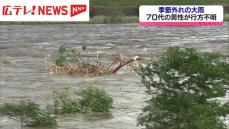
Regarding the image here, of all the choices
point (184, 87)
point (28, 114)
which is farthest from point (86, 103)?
point (184, 87)

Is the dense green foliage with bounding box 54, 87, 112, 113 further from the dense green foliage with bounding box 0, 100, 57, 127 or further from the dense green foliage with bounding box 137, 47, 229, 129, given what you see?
the dense green foliage with bounding box 137, 47, 229, 129

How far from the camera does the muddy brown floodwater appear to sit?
10047 millimetres

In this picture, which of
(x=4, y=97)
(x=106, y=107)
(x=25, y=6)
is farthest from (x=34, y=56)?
(x=106, y=107)

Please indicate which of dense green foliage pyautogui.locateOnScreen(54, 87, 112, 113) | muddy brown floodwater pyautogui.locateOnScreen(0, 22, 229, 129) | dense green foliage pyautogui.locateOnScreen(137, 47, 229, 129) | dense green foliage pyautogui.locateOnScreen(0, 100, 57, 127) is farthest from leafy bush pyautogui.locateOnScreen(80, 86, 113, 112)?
dense green foliage pyautogui.locateOnScreen(137, 47, 229, 129)

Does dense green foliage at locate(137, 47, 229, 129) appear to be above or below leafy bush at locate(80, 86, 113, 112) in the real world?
above

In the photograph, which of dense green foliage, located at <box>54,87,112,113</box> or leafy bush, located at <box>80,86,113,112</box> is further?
leafy bush, located at <box>80,86,113,112</box>

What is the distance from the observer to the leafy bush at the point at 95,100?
1056 centimetres

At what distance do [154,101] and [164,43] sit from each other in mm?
21182

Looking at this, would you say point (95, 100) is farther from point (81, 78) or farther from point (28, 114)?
point (81, 78)

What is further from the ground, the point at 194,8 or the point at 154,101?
the point at 194,8

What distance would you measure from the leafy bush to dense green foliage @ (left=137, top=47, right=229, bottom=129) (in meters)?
3.37

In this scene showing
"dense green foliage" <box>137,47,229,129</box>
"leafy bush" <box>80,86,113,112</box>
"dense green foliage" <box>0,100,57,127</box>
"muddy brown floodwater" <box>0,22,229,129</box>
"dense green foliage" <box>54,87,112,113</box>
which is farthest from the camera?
"leafy bush" <box>80,86,113,112</box>

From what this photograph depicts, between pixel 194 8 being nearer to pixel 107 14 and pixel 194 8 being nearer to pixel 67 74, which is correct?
pixel 67 74

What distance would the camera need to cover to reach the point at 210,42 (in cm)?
2872
